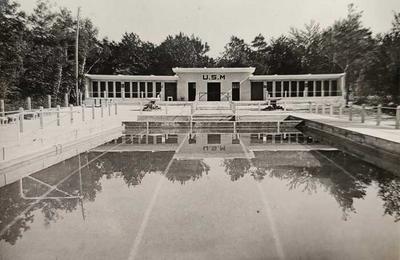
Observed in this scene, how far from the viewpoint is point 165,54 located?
1439 inches

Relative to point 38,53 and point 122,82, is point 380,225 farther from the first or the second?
point 122,82

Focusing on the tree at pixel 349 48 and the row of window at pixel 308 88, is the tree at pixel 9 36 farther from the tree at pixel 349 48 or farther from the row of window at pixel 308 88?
the row of window at pixel 308 88

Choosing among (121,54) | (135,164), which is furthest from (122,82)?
(135,164)

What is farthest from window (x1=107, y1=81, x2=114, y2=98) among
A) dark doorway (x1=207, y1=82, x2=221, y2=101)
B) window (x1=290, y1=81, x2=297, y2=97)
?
window (x1=290, y1=81, x2=297, y2=97)

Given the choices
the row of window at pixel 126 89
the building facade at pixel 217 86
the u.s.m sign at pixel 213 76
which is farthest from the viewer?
the row of window at pixel 126 89

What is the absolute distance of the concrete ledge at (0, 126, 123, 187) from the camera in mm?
6430

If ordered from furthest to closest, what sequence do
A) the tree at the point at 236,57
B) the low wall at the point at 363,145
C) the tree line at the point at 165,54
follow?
the tree at the point at 236,57
the low wall at the point at 363,145
the tree line at the point at 165,54

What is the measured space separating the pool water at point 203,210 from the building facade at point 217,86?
→ 21835mm

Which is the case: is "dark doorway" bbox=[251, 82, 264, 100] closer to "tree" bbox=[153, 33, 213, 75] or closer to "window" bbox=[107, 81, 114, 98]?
"tree" bbox=[153, 33, 213, 75]

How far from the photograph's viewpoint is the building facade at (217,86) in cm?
3012

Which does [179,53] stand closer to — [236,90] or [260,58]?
[260,58]

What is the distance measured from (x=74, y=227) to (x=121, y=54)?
2732 centimetres

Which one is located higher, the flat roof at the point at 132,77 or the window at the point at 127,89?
the flat roof at the point at 132,77

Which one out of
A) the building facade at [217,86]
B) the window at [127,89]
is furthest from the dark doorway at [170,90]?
the window at [127,89]
